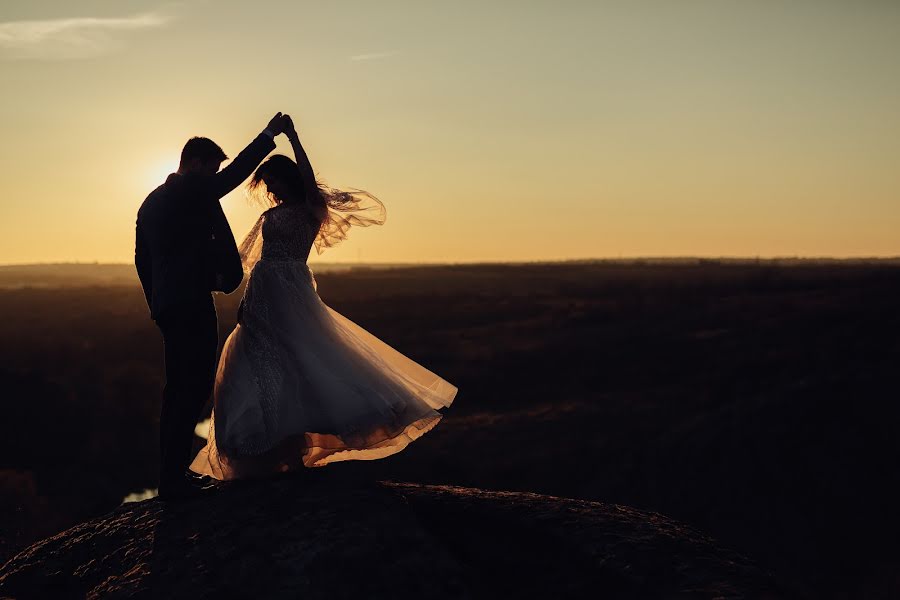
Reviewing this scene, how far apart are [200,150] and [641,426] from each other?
1008 inches

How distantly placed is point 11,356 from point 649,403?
3657 cm

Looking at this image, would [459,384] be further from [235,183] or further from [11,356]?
[235,183]

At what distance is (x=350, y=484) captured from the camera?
16.0 feet

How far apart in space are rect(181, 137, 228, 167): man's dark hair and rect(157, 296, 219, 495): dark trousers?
908 millimetres

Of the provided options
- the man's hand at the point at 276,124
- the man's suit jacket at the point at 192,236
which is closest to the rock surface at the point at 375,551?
the man's suit jacket at the point at 192,236

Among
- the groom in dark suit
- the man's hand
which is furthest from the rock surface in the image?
the man's hand

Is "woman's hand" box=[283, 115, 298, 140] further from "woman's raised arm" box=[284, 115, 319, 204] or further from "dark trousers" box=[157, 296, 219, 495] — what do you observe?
"dark trousers" box=[157, 296, 219, 495]

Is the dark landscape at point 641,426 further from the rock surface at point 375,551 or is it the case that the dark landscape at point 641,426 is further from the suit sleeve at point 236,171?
the suit sleeve at point 236,171

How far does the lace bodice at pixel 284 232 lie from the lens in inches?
229

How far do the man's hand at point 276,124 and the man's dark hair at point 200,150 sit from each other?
37 cm

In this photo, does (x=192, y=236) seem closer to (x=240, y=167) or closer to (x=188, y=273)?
(x=188, y=273)

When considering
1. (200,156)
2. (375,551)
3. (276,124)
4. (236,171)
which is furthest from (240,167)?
(375,551)

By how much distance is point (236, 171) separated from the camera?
5.31 meters

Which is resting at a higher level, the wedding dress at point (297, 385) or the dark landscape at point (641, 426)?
the wedding dress at point (297, 385)
